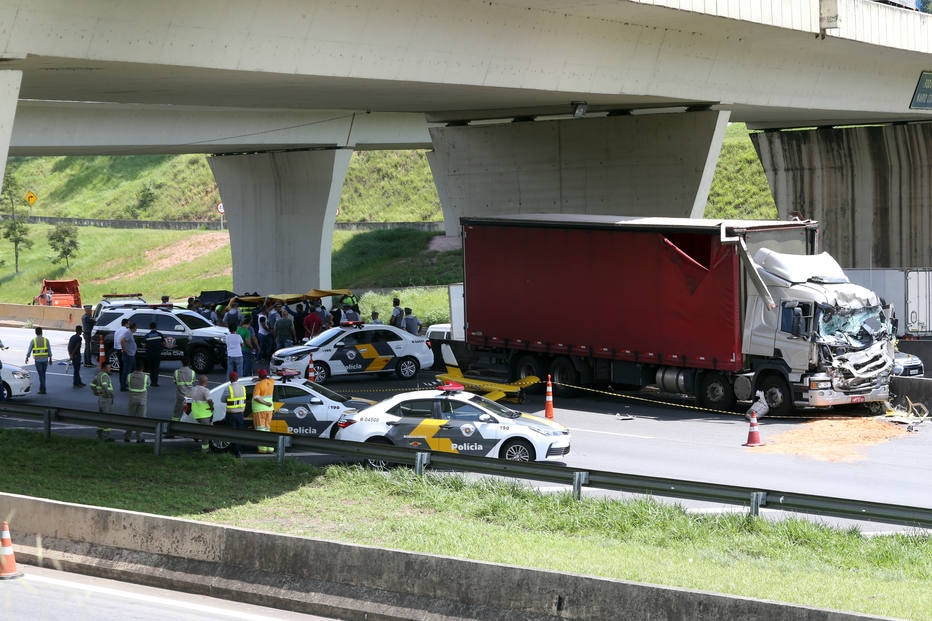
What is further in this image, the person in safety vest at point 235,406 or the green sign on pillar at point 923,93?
the green sign on pillar at point 923,93

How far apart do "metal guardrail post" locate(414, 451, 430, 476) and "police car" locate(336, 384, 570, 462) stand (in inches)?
76.9

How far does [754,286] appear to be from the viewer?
24.6 metres

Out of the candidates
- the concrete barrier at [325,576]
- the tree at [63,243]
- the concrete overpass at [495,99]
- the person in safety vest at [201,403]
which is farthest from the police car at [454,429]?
the tree at [63,243]

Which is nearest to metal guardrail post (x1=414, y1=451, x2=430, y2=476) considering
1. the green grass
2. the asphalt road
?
the green grass

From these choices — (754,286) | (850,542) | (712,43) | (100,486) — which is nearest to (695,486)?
(850,542)

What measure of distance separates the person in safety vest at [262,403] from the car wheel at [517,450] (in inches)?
143

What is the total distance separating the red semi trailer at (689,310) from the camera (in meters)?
24.3

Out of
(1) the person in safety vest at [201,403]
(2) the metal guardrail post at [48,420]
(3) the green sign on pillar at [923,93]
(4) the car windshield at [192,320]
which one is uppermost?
(3) the green sign on pillar at [923,93]

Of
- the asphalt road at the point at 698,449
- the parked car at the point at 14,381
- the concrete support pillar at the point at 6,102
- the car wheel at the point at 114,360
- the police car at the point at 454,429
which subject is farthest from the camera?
the car wheel at the point at 114,360

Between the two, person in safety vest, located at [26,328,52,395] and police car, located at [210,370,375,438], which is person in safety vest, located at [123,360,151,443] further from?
person in safety vest, located at [26,328,52,395]

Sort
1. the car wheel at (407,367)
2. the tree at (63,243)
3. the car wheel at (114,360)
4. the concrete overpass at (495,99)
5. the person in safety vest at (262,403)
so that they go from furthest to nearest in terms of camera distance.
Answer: the tree at (63,243) → the car wheel at (114,360) → the car wheel at (407,367) → the person in safety vest at (262,403) → the concrete overpass at (495,99)

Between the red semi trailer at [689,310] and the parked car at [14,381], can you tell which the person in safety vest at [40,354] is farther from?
the red semi trailer at [689,310]

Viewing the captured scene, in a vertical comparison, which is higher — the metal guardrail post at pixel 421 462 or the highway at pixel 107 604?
the metal guardrail post at pixel 421 462

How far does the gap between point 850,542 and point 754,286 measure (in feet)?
37.4
